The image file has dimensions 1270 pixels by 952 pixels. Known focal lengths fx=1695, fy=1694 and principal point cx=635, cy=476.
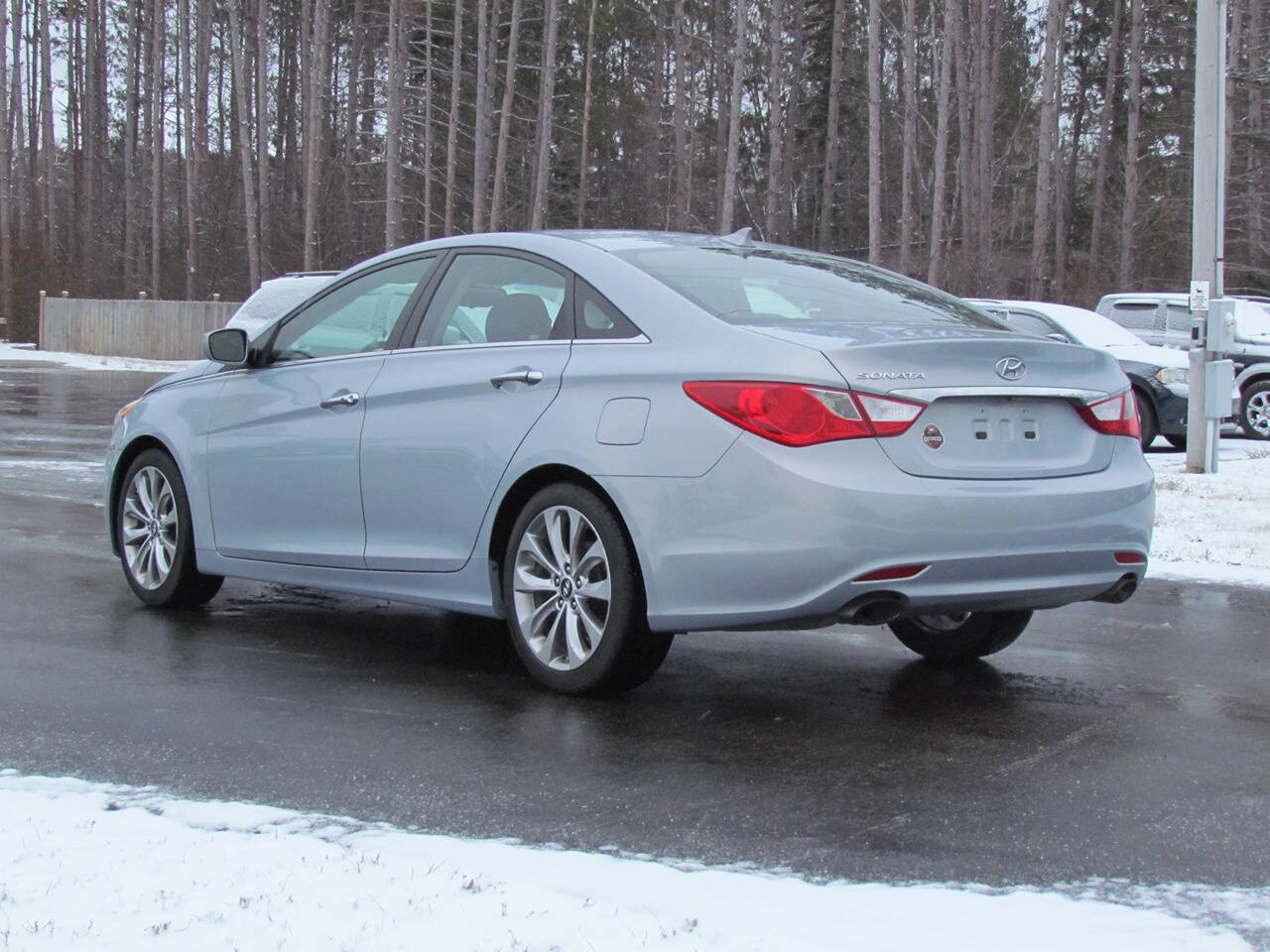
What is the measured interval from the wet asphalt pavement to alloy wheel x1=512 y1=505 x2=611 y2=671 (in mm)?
219

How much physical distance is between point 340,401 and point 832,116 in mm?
51313

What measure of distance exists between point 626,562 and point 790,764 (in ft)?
2.97

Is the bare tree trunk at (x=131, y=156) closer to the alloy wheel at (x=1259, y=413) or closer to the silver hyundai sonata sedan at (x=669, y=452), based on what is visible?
the alloy wheel at (x=1259, y=413)

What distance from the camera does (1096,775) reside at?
4961 mm

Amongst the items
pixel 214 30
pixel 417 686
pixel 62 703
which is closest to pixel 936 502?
pixel 417 686

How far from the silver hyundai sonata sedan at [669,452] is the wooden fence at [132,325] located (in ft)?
133

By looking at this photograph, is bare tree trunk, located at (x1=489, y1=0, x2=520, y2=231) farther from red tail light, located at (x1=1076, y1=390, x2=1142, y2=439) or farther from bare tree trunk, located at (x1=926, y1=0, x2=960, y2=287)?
red tail light, located at (x1=1076, y1=390, x2=1142, y2=439)

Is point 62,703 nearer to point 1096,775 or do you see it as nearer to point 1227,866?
point 1096,775

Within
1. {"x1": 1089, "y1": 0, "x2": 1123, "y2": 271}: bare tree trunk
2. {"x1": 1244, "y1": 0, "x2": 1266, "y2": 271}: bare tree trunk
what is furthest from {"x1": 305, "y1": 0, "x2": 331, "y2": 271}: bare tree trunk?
{"x1": 1244, "y1": 0, "x2": 1266, "y2": 271}: bare tree trunk

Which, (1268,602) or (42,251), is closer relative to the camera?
(1268,602)

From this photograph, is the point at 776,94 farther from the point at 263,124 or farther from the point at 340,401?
the point at 340,401

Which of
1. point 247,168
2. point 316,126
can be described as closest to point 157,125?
point 247,168

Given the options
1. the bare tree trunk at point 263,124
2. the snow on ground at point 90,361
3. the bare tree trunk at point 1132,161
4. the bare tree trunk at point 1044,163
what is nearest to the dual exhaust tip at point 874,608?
the bare tree trunk at point 1044,163

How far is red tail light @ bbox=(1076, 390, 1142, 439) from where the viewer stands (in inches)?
227
